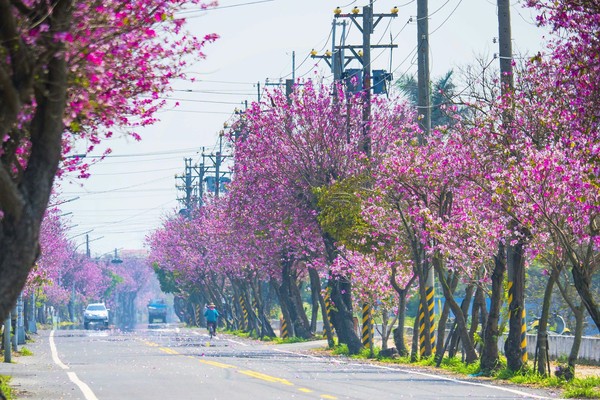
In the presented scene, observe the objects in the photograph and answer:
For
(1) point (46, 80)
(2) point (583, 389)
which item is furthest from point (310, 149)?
(1) point (46, 80)

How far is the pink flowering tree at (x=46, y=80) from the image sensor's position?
11078 mm

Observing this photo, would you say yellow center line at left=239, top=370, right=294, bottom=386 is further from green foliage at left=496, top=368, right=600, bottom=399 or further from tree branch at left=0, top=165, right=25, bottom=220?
tree branch at left=0, top=165, right=25, bottom=220

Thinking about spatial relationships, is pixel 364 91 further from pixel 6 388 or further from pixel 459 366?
pixel 6 388

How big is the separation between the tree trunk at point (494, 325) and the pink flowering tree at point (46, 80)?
15.8 meters

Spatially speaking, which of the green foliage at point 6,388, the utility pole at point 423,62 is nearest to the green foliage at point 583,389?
the green foliage at point 6,388

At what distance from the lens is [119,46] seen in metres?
12.6

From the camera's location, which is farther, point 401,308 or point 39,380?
point 401,308

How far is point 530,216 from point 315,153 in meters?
17.2

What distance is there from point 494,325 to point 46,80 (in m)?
18.4

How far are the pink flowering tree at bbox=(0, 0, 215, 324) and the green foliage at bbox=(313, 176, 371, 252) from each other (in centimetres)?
2121

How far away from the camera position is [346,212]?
34.7 meters

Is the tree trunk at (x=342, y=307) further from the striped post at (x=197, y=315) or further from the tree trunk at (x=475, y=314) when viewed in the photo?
the striped post at (x=197, y=315)

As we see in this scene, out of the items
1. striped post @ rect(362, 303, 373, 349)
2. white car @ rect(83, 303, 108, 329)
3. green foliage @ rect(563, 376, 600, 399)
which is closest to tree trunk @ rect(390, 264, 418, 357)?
striped post @ rect(362, 303, 373, 349)

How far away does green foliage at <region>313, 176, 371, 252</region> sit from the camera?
34.3 m
